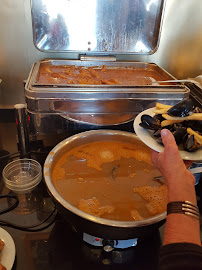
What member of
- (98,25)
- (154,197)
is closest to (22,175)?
(154,197)

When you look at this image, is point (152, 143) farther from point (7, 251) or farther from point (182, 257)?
point (7, 251)

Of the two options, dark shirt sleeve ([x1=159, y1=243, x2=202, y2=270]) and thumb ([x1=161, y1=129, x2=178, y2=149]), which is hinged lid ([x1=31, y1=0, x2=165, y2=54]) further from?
dark shirt sleeve ([x1=159, y1=243, x2=202, y2=270])

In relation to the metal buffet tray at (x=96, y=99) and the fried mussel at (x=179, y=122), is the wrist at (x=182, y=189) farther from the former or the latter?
the metal buffet tray at (x=96, y=99)

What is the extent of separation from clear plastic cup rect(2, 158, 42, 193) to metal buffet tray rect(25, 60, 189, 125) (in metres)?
0.25

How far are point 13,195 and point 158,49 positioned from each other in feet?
4.28

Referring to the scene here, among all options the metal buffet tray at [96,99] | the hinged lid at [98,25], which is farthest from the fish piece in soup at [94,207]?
the hinged lid at [98,25]

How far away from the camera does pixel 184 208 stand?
0.54 m

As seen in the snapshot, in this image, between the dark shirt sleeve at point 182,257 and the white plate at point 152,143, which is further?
the white plate at point 152,143

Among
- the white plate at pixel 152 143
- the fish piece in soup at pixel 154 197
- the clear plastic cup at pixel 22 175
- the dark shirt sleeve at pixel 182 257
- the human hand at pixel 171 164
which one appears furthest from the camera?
the clear plastic cup at pixel 22 175

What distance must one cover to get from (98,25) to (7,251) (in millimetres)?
1341

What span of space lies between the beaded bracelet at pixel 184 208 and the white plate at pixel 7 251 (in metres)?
0.53

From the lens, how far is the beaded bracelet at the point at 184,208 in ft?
1.77

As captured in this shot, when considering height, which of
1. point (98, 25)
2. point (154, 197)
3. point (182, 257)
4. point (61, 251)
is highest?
point (98, 25)

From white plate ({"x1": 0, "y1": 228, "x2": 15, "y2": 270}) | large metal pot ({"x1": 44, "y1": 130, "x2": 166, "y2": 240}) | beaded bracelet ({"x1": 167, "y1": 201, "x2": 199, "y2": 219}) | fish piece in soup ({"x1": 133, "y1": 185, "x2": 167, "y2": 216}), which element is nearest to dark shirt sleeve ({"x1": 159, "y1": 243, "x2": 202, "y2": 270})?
beaded bracelet ({"x1": 167, "y1": 201, "x2": 199, "y2": 219})
